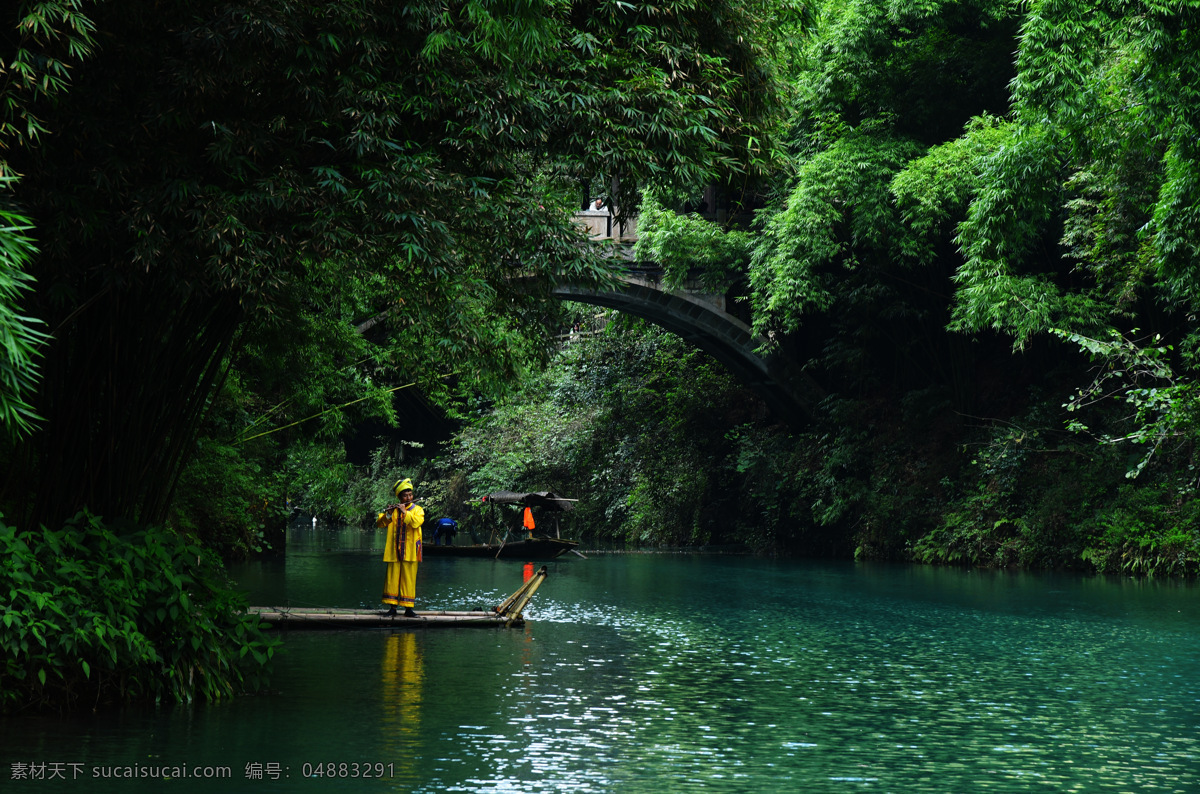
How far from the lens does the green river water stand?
22.0 feet

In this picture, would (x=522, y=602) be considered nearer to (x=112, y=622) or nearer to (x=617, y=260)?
(x=617, y=260)

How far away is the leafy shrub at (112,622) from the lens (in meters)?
7.54

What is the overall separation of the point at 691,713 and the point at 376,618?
4.48 meters

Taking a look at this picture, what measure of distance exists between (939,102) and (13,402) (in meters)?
23.7

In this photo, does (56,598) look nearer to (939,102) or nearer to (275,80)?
(275,80)

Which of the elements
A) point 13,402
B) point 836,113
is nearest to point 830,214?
point 836,113

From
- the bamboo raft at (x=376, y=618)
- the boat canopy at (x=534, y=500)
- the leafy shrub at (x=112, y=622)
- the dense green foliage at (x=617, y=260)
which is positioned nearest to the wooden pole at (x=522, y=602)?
the bamboo raft at (x=376, y=618)

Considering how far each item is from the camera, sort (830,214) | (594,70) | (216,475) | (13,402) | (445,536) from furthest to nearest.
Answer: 1. (445,536)
2. (830,214)
3. (216,475)
4. (594,70)
5. (13,402)

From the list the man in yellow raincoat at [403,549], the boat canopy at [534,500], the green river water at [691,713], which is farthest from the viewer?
the boat canopy at [534,500]

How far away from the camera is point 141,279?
8.11m

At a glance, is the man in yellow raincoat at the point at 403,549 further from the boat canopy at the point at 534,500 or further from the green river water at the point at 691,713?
the boat canopy at the point at 534,500

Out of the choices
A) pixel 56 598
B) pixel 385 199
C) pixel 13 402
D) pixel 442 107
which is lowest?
pixel 56 598

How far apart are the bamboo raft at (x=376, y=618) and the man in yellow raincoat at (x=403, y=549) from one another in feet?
2.25

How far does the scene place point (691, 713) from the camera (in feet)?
28.4
